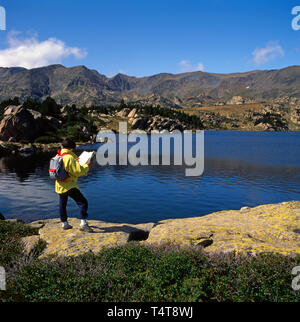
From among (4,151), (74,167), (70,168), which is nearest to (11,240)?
(70,168)

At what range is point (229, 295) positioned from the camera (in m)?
6.52

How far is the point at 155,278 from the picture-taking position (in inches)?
276

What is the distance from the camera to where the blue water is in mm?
23000

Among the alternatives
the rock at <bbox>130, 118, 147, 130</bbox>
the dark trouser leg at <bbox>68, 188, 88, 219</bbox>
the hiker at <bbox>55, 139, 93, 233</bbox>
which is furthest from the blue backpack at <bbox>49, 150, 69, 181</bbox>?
the rock at <bbox>130, 118, 147, 130</bbox>

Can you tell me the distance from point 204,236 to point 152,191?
19995 mm

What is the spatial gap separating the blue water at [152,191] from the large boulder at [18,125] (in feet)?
151

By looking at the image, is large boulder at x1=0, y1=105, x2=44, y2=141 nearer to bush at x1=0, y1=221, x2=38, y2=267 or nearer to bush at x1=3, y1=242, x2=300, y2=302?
bush at x1=0, y1=221, x2=38, y2=267

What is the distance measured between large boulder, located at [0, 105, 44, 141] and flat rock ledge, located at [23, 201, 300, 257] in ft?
284

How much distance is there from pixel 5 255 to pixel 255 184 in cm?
3245

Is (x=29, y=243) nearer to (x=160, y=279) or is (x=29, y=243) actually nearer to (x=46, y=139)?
(x=160, y=279)

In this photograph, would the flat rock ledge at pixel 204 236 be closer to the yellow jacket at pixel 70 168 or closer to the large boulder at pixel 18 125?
the yellow jacket at pixel 70 168

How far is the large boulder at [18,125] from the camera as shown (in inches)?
3433

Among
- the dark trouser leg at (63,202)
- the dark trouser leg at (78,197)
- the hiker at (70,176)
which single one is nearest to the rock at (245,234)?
the dark trouser leg at (78,197)
